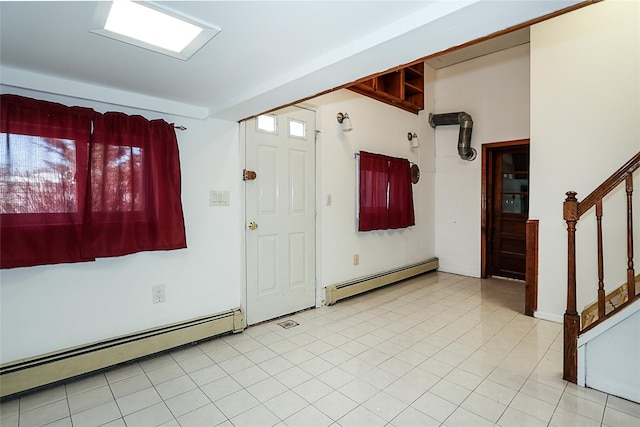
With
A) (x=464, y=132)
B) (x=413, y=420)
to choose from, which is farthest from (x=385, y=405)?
(x=464, y=132)

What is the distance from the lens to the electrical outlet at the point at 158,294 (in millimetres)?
2514

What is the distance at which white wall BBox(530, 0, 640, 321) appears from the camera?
9.27ft

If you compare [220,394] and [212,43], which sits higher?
[212,43]

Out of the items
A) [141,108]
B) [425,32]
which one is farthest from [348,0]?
[141,108]

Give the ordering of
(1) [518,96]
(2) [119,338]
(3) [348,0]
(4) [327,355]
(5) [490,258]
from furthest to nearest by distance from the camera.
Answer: (5) [490,258]
(1) [518,96]
(4) [327,355]
(2) [119,338]
(3) [348,0]

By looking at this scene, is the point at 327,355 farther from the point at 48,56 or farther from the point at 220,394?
the point at 48,56

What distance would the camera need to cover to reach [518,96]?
4.56 m

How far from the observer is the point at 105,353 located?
225 centimetres

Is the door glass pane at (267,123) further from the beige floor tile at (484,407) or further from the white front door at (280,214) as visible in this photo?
the beige floor tile at (484,407)

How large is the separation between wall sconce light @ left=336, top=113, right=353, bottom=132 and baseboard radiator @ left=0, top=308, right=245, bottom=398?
236 centimetres

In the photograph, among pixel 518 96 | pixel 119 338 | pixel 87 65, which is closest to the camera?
pixel 87 65

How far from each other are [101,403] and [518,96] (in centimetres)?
563

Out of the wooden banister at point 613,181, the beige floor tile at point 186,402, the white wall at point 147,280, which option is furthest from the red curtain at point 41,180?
the wooden banister at point 613,181

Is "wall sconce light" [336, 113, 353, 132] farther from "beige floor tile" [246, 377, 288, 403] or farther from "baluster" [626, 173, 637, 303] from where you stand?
"beige floor tile" [246, 377, 288, 403]
